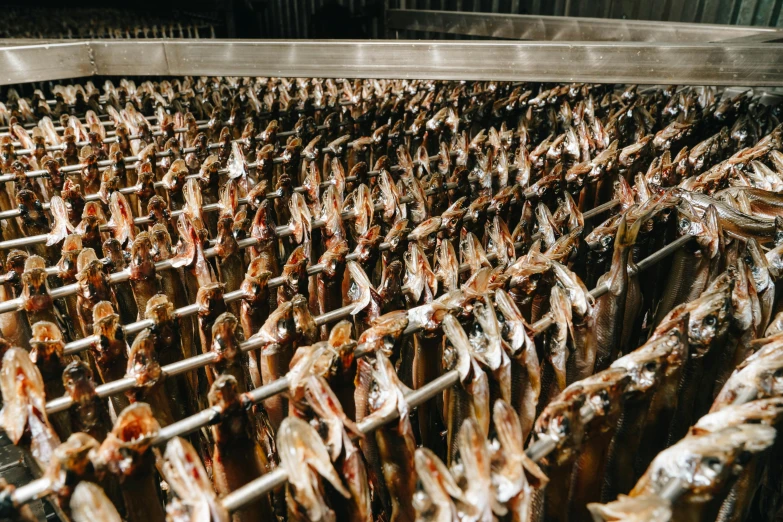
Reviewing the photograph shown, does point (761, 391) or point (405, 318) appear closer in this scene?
point (761, 391)

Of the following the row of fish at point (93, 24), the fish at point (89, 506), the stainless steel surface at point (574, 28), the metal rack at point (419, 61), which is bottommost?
the fish at point (89, 506)

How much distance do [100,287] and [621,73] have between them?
2168 mm

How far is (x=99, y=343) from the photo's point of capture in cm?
137

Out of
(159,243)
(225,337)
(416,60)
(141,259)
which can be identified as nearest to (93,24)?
(416,60)

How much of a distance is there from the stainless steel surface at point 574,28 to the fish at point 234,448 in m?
3.01

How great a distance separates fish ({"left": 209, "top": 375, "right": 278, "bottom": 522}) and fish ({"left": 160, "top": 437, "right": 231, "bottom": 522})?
17 centimetres

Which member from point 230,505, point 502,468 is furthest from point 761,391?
point 230,505

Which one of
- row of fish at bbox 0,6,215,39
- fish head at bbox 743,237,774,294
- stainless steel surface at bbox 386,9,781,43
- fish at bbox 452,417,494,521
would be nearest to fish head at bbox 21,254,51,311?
fish at bbox 452,417,494,521

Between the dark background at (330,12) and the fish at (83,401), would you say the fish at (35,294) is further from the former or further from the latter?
the dark background at (330,12)

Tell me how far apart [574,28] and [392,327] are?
424 centimetres

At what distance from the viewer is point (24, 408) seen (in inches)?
42.3

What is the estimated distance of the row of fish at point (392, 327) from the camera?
3.45 ft

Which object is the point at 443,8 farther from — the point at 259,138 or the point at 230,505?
the point at 230,505

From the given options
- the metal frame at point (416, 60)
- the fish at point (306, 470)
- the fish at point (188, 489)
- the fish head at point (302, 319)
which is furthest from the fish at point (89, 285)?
the metal frame at point (416, 60)
